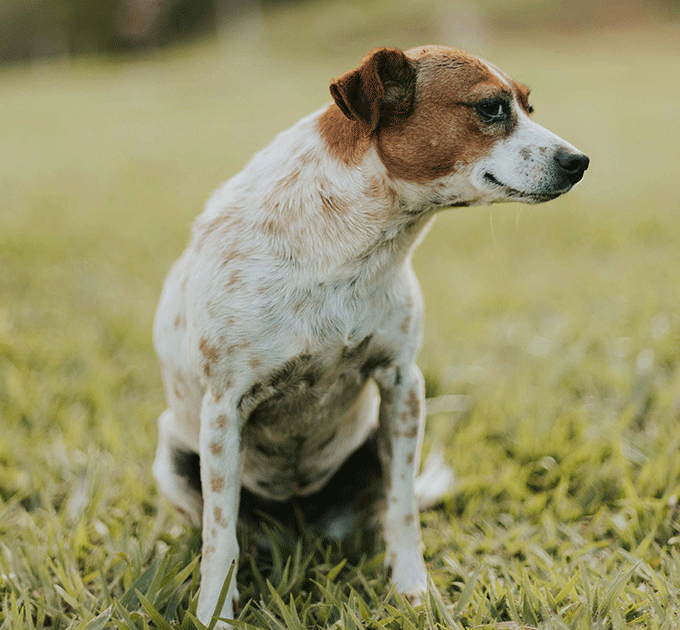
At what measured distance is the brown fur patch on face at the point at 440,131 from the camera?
6.29 ft

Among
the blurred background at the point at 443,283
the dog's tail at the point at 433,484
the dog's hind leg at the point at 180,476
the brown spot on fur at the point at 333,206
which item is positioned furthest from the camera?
the blurred background at the point at 443,283

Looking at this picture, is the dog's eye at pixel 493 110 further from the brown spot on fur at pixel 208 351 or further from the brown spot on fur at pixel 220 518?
the brown spot on fur at pixel 220 518

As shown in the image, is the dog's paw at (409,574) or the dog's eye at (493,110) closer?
the dog's eye at (493,110)

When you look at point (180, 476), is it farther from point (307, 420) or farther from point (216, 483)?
point (307, 420)

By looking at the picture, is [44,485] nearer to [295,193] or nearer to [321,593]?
[321,593]

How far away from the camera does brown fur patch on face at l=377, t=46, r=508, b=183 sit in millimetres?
1917

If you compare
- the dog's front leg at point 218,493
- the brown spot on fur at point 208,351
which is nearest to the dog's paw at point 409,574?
the dog's front leg at point 218,493

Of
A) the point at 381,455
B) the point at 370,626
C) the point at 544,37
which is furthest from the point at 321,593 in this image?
the point at 544,37

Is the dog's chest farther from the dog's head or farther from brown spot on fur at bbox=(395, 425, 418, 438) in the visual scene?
the dog's head

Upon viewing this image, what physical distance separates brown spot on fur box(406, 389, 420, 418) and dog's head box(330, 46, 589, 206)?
2.24ft

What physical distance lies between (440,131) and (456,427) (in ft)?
5.74

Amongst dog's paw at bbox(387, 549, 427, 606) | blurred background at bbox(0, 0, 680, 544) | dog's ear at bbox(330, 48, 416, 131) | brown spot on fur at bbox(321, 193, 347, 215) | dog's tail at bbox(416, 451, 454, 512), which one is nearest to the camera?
dog's ear at bbox(330, 48, 416, 131)

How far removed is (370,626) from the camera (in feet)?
6.59

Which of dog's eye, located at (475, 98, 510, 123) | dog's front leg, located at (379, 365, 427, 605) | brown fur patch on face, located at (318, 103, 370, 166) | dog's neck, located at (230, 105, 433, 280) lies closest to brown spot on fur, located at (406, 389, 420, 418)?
dog's front leg, located at (379, 365, 427, 605)
